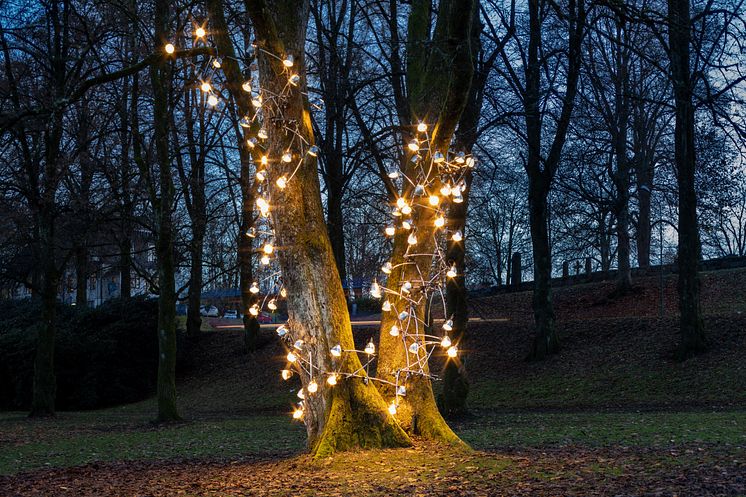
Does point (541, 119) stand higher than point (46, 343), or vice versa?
point (541, 119)

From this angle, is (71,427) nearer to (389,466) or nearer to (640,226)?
(389,466)

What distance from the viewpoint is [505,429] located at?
11.5m

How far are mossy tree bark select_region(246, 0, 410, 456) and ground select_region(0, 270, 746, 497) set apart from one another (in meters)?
0.31

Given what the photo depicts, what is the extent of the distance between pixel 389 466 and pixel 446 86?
12.6 ft

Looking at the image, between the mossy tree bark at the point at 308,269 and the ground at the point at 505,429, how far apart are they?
0.31m

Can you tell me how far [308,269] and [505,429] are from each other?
5.91 meters

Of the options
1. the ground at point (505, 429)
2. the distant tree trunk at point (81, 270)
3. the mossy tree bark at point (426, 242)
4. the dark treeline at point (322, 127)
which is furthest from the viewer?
the distant tree trunk at point (81, 270)

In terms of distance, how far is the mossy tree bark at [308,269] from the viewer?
6715 millimetres

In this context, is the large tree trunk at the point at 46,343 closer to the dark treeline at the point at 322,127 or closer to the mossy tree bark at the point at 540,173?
the dark treeline at the point at 322,127

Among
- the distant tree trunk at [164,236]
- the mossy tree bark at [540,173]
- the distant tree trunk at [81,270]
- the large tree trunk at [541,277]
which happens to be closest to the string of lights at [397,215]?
the distant tree trunk at [164,236]

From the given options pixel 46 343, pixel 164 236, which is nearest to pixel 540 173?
pixel 164 236

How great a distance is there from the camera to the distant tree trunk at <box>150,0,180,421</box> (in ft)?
47.6

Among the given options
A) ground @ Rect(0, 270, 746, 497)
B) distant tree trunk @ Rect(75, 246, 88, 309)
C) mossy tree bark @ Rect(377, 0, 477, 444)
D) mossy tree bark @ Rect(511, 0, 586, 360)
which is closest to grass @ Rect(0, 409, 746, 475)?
ground @ Rect(0, 270, 746, 497)

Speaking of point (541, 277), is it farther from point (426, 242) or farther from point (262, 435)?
point (426, 242)
